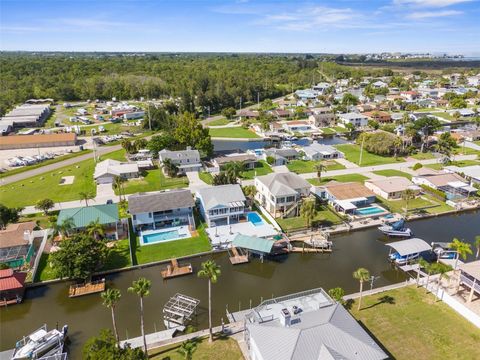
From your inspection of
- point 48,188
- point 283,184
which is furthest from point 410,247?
point 48,188

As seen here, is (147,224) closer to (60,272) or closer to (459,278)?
(60,272)

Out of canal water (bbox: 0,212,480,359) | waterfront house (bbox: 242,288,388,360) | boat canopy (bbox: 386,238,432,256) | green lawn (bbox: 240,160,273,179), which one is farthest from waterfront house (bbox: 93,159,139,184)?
boat canopy (bbox: 386,238,432,256)

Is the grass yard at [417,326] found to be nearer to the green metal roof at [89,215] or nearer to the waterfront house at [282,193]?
the waterfront house at [282,193]

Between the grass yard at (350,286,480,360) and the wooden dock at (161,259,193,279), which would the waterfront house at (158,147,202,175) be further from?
the grass yard at (350,286,480,360)

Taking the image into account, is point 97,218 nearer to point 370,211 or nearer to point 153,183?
point 153,183

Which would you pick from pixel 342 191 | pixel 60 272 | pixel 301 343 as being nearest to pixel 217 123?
pixel 342 191
